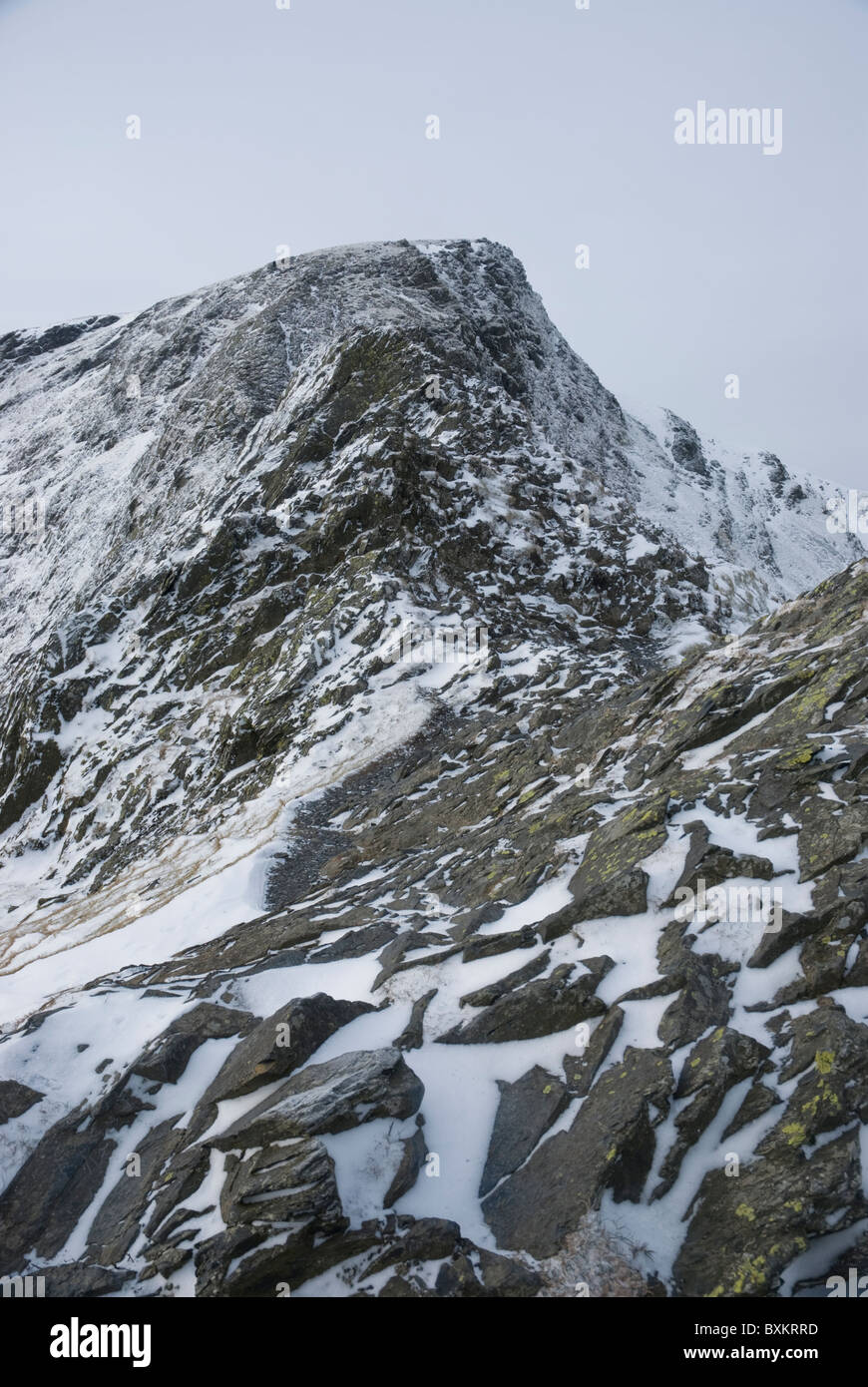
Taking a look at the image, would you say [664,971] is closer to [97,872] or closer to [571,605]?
[97,872]

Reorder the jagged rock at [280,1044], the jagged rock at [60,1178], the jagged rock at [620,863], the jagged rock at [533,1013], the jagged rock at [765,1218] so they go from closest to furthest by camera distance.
→ the jagged rock at [765,1218]
the jagged rock at [60,1178]
the jagged rock at [280,1044]
the jagged rock at [533,1013]
the jagged rock at [620,863]

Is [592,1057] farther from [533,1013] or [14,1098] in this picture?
[14,1098]

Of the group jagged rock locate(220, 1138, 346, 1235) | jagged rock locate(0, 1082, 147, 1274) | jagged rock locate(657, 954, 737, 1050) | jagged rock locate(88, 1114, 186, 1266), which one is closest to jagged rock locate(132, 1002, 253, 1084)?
jagged rock locate(0, 1082, 147, 1274)

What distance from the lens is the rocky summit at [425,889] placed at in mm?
7148

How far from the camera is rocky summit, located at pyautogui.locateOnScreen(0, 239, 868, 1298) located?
7148 millimetres

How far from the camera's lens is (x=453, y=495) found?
3434 centimetres

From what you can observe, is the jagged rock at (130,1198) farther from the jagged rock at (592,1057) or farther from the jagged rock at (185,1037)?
the jagged rock at (592,1057)

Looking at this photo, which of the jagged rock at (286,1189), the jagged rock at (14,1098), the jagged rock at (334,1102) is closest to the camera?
the jagged rock at (286,1189)

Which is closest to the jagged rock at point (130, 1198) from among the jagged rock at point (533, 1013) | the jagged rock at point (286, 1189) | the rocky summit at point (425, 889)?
the rocky summit at point (425, 889)

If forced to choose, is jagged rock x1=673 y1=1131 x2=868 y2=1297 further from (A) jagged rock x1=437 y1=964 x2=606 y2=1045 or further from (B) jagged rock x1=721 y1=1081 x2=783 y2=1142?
(A) jagged rock x1=437 y1=964 x2=606 y2=1045

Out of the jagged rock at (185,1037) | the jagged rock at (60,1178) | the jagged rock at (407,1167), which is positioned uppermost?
the jagged rock at (407,1167)

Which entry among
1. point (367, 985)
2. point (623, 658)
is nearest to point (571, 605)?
point (623, 658)

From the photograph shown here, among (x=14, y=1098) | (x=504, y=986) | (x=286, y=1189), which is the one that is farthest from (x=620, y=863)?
(x=14, y=1098)

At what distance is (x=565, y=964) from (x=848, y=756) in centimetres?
517
